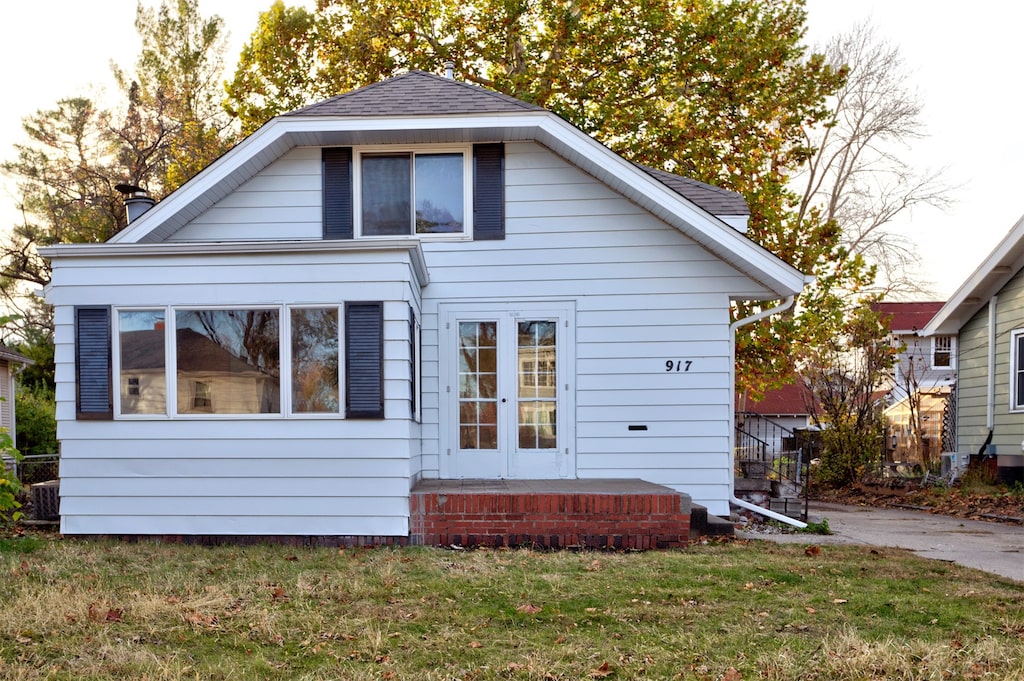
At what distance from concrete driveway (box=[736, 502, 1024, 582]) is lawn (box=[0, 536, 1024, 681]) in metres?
0.82

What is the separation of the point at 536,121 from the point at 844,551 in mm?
5322

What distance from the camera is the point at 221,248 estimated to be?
7984 millimetres

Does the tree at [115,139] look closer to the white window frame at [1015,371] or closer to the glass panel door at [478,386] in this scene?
the glass panel door at [478,386]

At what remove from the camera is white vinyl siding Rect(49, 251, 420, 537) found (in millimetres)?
8023

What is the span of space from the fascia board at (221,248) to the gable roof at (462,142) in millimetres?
1241

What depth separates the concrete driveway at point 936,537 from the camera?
7707 mm

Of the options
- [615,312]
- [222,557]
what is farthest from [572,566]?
[615,312]

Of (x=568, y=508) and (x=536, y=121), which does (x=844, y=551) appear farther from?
(x=536, y=121)

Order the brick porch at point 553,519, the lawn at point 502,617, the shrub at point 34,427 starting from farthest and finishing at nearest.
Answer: the shrub at point 34,427 < the brick porch at point 553,519 < the lawn at point 502,617

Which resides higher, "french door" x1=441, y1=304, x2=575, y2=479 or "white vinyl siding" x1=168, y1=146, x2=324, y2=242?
"white vinyl siding" x1=168, y1=146, x2=324, y2=242

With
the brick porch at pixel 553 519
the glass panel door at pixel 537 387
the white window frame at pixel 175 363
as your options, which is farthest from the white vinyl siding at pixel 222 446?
the glass panel door at pixel 537 387

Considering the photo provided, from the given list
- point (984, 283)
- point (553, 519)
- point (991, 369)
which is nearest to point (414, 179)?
point (553, 519)

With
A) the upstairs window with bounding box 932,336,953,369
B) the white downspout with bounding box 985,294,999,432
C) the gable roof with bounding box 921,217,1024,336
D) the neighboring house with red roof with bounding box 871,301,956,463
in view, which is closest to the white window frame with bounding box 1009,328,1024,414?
the white downspout with bounding box 985,294,999,432

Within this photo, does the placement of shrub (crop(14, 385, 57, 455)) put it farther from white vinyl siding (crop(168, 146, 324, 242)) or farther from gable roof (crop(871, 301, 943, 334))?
gable roof (crop(871, 301, 943, 334))
